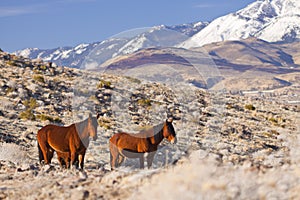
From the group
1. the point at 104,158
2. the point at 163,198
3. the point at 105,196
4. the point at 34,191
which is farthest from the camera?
the point at 104,158

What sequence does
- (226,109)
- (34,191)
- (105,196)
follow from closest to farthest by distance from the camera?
(105,196)
(34,191)
(226,109)

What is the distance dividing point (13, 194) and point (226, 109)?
90.0 ft

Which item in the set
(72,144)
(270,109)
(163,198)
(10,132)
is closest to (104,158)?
(10,132)

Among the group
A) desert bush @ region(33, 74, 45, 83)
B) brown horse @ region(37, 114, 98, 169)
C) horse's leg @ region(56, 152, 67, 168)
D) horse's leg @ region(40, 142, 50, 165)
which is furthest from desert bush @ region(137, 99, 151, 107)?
horse's leg @ region(56, 152, 67, 168)

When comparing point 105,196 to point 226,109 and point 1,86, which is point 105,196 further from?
point 226,109

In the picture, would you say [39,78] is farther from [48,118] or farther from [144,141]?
[144,141]

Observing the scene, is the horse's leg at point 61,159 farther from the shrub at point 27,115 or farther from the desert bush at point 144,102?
the desert bush at point 144,102

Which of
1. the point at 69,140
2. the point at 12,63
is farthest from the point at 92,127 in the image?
the point at 12,63

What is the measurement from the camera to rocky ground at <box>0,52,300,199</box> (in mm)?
8477

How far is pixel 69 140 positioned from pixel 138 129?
12574 mm

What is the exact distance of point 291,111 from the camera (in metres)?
40.7

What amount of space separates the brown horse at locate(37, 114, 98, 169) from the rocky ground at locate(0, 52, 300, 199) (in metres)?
0.72

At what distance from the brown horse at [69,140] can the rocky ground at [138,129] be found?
0.72 meters

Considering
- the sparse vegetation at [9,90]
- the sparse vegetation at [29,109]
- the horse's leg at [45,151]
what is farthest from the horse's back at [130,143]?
the sparse vegetation at [9,90]
